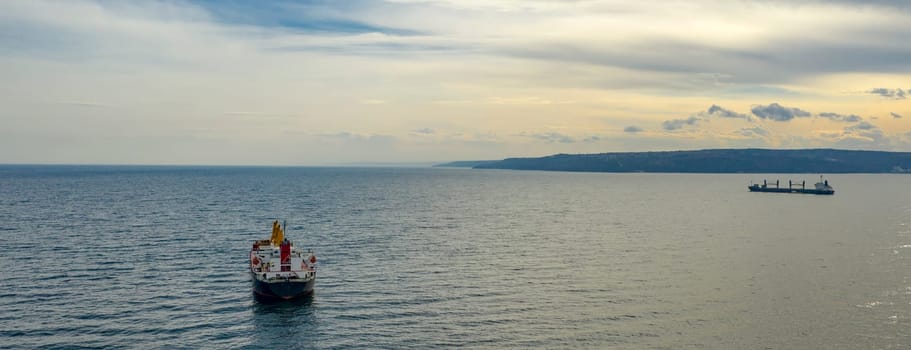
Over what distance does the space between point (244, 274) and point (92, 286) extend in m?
15.4

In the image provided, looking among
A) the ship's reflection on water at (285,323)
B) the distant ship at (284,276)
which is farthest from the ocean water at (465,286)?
the distant ship at (284,276)

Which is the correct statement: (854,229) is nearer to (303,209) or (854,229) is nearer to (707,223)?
(707,223)

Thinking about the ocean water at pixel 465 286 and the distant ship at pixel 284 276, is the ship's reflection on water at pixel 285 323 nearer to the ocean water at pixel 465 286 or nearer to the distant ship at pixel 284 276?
the ocean water at pixel 465 286

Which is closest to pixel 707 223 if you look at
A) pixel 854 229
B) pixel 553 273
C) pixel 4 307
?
pixel 854 229

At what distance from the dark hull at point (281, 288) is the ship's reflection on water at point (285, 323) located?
47cm

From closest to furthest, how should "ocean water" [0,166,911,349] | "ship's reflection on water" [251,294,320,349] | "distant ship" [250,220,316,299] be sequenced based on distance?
1. "ship's reflection on water" [251,294,320,349]
2. "ocean water" [0,166,911,349]
3. "distant ship" [250,220,316,299]

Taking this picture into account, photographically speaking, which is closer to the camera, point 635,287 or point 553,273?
point 635,287

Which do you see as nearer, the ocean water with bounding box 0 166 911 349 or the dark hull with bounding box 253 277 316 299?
the ocean water with bounding box 0 166 911 349

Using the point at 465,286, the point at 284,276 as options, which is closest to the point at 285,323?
the point at 284,276

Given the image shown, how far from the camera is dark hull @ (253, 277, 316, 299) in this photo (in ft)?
212

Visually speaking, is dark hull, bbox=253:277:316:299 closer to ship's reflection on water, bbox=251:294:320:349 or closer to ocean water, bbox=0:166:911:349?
ship's reflection on water, bbox=251:294:320:349

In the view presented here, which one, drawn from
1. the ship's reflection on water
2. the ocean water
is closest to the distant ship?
the ship's reflection on water

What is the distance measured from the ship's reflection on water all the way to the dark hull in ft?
1.54

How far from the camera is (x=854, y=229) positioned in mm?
127938
